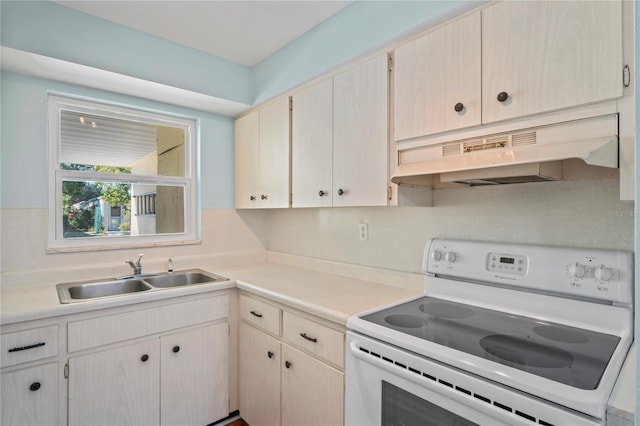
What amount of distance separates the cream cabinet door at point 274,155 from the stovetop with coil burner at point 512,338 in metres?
1.16

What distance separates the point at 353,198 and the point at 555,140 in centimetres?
89

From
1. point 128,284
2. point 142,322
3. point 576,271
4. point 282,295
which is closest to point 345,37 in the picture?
point 282,295

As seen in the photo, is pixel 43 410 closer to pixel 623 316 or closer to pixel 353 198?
pixel 353 198

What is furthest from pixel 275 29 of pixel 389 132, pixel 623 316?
pixel 623 316

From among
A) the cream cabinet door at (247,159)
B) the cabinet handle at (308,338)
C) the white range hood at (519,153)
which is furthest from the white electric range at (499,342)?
the cream cabinet door at (247,159)

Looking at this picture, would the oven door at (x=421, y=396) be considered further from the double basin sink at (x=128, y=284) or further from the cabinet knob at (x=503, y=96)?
the double basin sink at (x=128, y=284)

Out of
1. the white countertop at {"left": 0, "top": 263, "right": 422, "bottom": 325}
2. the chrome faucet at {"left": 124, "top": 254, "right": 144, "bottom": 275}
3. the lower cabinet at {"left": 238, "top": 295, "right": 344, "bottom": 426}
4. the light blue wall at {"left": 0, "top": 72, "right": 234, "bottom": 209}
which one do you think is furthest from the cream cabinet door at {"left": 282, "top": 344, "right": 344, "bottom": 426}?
the light blue wall at {"left": 0, "top": 72, "right": 234, "bottom": 209}

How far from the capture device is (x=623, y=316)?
1131mm

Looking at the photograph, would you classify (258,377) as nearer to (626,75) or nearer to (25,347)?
(25,347)

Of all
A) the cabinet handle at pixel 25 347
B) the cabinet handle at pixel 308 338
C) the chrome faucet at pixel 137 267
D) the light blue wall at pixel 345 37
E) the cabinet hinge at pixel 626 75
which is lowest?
the cabinet handle at pixel 25 347

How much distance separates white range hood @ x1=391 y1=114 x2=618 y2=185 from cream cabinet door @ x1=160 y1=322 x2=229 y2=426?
1.46 meters

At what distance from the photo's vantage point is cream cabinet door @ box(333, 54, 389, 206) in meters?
1.63

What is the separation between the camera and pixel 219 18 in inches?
77.7

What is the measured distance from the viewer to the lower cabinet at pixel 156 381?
167 cm
